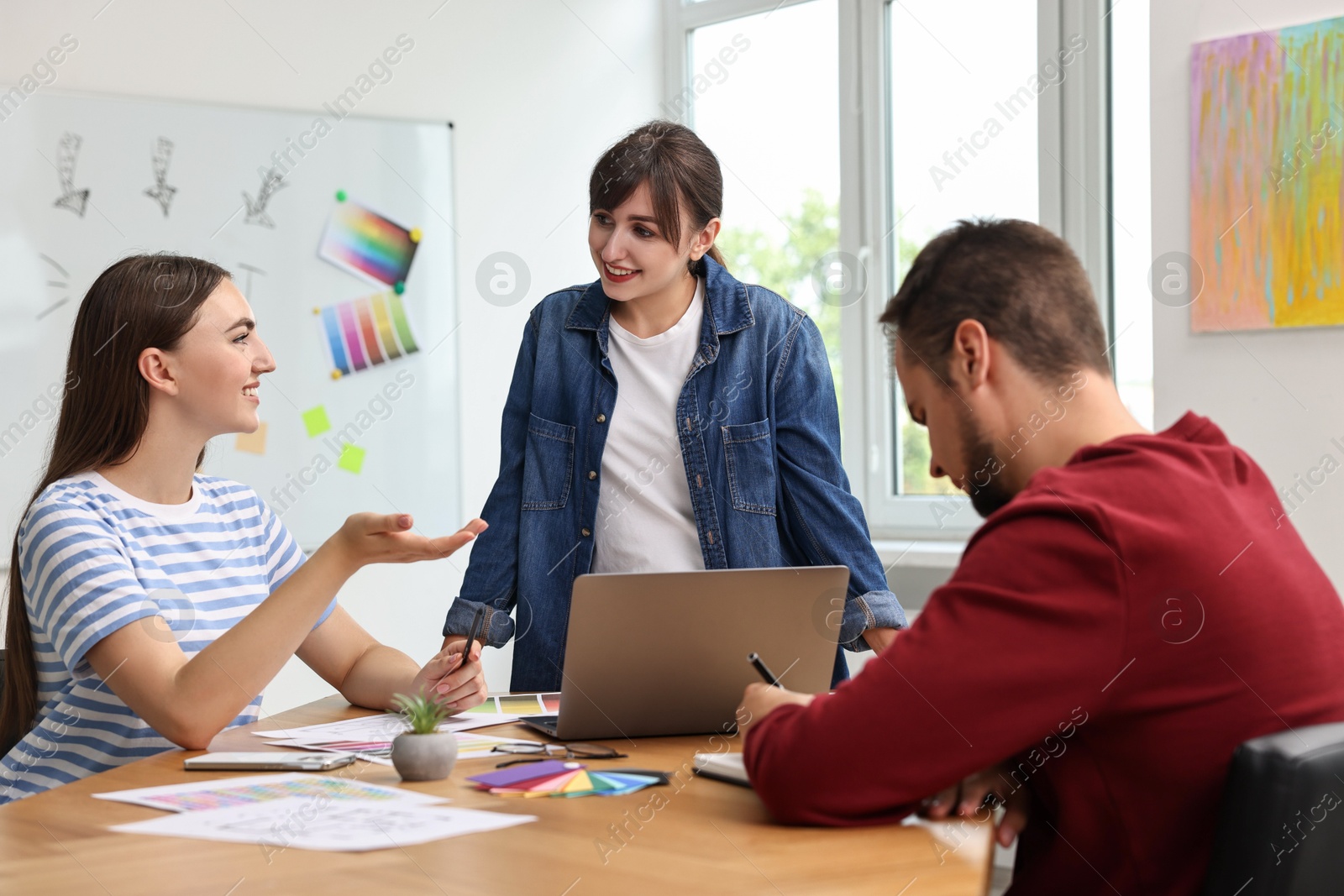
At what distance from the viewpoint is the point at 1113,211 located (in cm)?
316

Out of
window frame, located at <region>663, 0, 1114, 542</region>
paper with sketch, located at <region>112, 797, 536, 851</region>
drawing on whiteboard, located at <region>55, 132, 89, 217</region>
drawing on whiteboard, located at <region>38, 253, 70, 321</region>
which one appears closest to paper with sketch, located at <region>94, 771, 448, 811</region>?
paper with sketch, located at <region>112, 797, 536, 851</region>

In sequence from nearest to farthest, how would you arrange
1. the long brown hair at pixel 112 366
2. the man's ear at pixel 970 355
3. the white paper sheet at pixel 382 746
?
1. the man's ear at pixel 970 355
2. the white paper sheet at pixel 382 746
3. the long brown hair at pixel 112 366

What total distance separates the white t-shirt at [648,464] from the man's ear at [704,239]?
0.28ft

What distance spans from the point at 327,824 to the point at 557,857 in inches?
9.1

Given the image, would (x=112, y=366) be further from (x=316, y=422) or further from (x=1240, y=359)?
(x=1240, y=359)

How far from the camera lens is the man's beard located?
1172 mm

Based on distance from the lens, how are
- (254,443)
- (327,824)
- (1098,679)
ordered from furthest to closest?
(254,443) → (327,824) → (1098,679)

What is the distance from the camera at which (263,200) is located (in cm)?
337

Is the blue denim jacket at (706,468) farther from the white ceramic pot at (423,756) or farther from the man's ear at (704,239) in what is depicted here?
the white ceramic pot at (423,756)

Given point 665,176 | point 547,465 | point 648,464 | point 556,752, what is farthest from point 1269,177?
point 556,752

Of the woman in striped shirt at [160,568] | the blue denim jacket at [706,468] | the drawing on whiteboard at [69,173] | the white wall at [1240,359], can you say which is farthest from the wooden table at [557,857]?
the drawing on whiteboard at [69,173]

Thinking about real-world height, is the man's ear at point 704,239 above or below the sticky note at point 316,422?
above

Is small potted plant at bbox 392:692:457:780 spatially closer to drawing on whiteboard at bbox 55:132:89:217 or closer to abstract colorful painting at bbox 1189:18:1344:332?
abstract colorful painting at bbox 1189:18:1344:332

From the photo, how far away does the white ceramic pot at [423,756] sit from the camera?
125 centimetres
